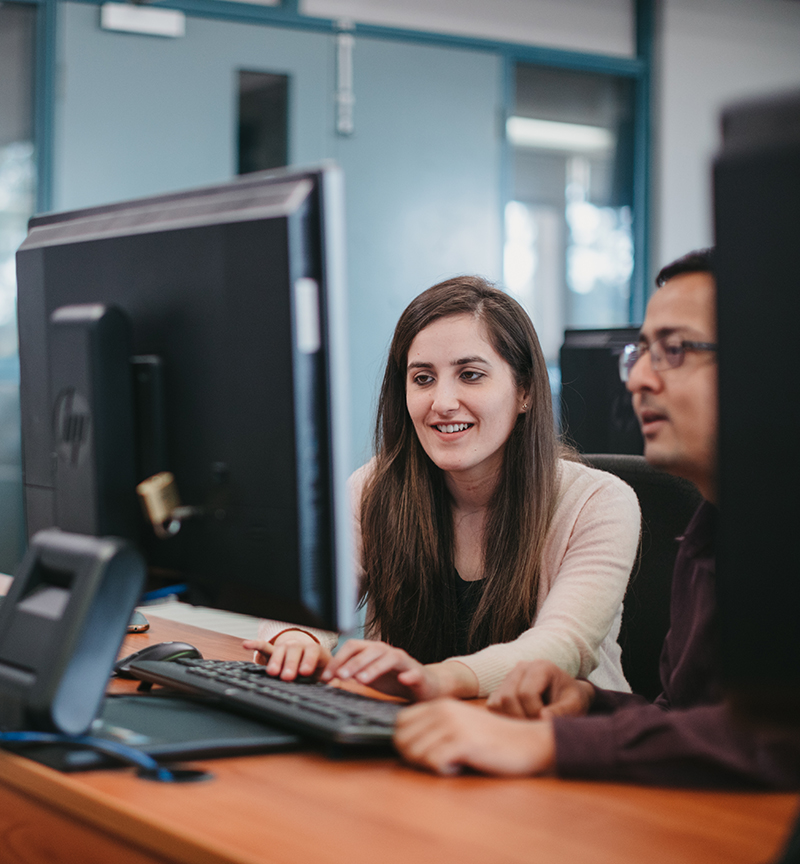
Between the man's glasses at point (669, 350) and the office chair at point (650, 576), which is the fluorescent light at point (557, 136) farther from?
the man's glasses at point (669, 350)

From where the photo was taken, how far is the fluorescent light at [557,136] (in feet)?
14.2

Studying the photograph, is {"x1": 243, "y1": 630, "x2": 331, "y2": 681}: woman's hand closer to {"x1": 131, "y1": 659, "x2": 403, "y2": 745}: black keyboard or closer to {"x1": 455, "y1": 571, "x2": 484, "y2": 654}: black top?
{"x1": 131, "y1": 659, "x2": 403, "y2": 745}: black keyboard

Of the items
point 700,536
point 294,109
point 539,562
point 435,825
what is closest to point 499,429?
point 539,562

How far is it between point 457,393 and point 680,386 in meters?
0.65

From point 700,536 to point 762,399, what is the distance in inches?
21.9

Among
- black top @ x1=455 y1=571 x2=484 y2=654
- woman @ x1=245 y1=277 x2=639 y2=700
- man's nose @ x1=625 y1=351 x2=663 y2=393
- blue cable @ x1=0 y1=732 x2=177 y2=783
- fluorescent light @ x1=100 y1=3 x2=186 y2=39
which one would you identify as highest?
fluorescent light @ x1=100 y1=3 x2=186 y2=39

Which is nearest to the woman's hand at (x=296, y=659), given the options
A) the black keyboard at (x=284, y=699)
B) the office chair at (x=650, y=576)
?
the black keyboard at (x=284, y=699)

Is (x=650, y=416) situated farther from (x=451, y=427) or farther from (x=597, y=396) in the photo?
(x=597, y=396)

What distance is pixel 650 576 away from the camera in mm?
1714

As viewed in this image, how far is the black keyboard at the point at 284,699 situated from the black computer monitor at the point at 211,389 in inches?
4.2

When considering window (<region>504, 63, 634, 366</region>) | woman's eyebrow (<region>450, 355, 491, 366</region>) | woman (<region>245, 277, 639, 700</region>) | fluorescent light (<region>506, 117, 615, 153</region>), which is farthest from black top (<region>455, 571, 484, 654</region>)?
fluorescent light (<region>506, 117, 615, 153</region>)

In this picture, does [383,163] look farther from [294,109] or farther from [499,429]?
[499,429]

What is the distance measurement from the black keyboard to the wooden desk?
0.09 ft

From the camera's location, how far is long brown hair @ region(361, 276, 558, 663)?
1.51 m
